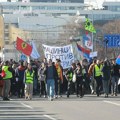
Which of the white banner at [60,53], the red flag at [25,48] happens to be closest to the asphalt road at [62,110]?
the white banner at [60,53]

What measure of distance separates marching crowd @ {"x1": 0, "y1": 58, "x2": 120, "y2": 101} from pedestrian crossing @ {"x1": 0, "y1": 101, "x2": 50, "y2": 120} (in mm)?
4285

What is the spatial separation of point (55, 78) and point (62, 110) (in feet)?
23.0

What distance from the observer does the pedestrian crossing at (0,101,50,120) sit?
74.2 feet

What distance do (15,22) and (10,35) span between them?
14634mm

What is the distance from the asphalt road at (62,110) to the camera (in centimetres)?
2266

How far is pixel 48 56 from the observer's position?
39.0 m

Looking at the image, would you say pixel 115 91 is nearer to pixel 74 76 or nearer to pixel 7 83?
pixel 74 76

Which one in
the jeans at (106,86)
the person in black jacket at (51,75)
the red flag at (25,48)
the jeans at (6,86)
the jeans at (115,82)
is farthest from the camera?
the red flag at (25,48)

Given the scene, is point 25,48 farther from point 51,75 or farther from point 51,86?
point 51,86

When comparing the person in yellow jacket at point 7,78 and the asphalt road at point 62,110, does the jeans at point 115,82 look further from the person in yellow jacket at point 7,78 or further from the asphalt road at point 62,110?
the person in yellow jacket at point 7,78

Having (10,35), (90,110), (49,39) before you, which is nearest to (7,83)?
(90,110)

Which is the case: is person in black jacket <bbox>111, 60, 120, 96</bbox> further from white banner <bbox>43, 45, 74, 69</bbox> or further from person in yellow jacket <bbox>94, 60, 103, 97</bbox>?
white banner <bbox>43, 45, 74, 69</bbox>

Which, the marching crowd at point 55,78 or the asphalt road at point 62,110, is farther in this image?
the marching crowd at point 55,78

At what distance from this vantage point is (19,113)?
2416 cm
